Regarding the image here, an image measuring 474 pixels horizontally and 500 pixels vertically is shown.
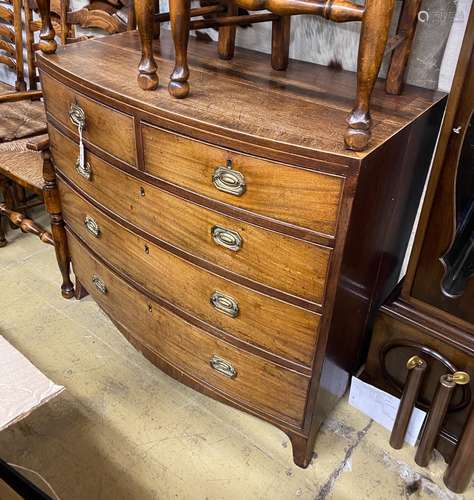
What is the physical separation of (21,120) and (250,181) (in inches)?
61.1

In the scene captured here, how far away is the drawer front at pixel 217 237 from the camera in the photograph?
1.12 meters

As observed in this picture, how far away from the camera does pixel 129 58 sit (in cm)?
146

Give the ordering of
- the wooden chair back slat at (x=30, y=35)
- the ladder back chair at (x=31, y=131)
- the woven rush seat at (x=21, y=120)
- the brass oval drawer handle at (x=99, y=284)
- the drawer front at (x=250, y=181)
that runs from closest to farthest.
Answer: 1. the drawer front at (x=250, y=181)
2. the brass oval drawer handle at (x=99, y=284)
3. the ladder back chair at (x=31, y=131)
4. the woven rush seat at (x=21, y=120)
5. the wooden chair back slat at (x=30, y=35)

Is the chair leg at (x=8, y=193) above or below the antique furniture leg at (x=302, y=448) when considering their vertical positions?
above

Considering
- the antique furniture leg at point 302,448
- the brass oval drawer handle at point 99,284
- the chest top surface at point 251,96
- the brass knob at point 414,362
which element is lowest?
the antique furniture leg at point 302,448

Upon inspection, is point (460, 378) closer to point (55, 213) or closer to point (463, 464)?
point (463, 464)

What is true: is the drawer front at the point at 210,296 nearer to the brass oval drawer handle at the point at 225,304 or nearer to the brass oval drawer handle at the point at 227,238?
the brass oval drawer handle at the point at 225,304

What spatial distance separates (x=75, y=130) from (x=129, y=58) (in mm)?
256

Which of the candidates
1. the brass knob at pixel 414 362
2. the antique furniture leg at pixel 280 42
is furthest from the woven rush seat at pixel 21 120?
the brass knob at pixel 414 362

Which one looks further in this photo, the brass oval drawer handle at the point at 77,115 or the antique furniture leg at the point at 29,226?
the antique furniture leg at the point at 29,226

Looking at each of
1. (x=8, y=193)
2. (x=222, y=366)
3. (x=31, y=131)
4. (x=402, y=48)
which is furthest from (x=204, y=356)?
(x=8, y=193)

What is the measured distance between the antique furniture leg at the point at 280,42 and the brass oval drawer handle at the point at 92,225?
706 millimetres

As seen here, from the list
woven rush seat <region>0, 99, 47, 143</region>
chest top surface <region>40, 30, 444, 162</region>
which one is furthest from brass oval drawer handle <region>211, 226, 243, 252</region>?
woven rush seat <region>0, 99, 47, 143</region>

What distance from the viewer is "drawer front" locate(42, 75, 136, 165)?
1260 millimetres
